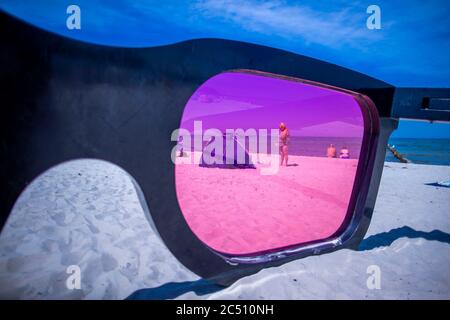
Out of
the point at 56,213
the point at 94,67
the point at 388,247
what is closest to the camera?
the point at 94,67

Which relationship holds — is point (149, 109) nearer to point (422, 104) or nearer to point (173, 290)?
point (173, 290)

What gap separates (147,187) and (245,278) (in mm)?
878

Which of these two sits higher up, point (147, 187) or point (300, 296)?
point (147, 187)

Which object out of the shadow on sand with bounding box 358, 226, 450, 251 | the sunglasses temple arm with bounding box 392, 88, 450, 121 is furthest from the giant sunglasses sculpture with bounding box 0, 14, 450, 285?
the shadow on sand with bounding box 358, 226, 450, 251

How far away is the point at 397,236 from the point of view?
219cm

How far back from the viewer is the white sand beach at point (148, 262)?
4.19ft

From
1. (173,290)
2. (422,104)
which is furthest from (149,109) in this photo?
(422,104)

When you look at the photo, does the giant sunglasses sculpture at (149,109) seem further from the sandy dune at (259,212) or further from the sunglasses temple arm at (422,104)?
the sandy dune at (259,212)

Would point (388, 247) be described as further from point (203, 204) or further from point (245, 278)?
point (203, 204)

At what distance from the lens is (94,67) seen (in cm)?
70

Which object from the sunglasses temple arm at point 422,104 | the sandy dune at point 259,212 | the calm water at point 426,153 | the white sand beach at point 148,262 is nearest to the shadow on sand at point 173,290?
the white sand beach at point 148,262

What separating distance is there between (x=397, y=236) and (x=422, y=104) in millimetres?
1454

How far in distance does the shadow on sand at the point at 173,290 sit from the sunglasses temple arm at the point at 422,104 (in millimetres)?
1670

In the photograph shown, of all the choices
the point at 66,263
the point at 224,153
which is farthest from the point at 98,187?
the point at 224,153
